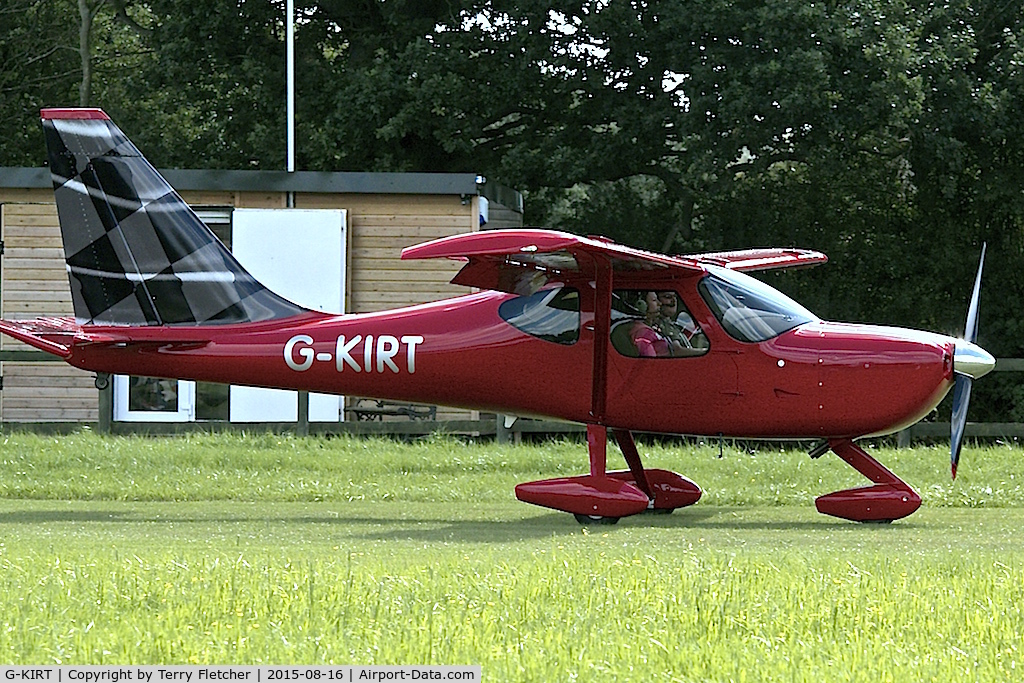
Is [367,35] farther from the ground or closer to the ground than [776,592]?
farther from the ground

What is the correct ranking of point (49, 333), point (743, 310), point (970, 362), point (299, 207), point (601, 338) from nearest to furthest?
point (970, 362) → point (743, 310) → point (601, 338) → point (49, 333) → point (299, 207)

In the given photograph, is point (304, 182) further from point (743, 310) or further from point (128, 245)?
point (743, 310)

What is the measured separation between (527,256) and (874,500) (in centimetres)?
333

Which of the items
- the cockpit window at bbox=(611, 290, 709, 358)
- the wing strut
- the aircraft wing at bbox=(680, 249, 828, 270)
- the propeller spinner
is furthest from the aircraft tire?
the aircraft wing at bbox=(680, 249, 828, 270)

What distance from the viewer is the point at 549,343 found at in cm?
1280

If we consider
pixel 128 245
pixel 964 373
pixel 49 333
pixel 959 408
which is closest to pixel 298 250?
pixel 128 245

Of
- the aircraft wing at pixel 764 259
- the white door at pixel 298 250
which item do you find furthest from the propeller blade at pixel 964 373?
the white door at pixel 298 250

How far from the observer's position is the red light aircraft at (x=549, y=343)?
12133 millimetres

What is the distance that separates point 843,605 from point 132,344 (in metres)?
8.06

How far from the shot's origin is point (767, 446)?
21969mm

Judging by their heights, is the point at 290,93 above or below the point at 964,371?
above

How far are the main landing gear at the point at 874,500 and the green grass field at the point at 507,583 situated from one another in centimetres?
15

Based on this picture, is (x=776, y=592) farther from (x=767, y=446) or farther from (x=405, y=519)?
(x=767, y=446)

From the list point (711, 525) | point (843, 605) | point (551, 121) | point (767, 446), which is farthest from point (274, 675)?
point (551, 121)
